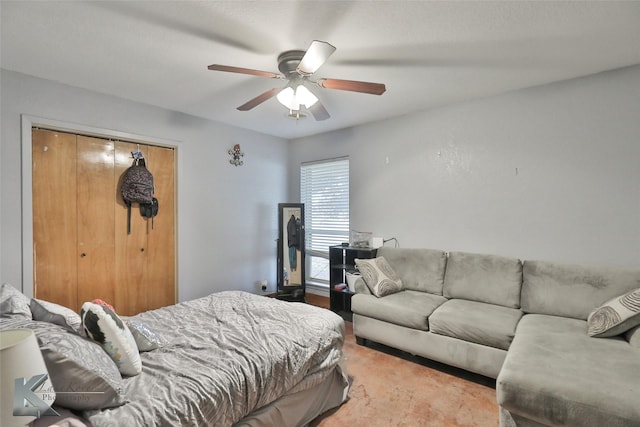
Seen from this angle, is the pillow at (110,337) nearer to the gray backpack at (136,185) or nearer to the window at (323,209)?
the gray backpack at (136,185)

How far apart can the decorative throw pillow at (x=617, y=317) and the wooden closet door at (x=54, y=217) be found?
4375 millimetres

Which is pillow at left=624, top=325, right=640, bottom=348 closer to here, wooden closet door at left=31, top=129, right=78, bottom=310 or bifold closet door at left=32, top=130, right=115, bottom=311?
bifold closet door at left=32, top=130, right=115, bottom=311

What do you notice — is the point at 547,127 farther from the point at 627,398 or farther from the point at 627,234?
the point at 627,398

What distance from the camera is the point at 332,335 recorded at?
211 centimetres

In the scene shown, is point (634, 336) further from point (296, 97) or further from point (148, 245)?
point (148, 245)

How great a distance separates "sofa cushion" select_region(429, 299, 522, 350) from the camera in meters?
2.34

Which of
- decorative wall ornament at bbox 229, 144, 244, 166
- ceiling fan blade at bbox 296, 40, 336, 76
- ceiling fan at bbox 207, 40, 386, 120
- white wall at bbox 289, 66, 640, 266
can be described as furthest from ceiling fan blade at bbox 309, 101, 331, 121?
decorative wall ornament at bbox 229, 144, 244, 166

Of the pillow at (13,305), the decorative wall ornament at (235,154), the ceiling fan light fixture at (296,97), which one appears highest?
the ceiling fan light fixture at (296,97)

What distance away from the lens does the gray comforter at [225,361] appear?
1.30 meters

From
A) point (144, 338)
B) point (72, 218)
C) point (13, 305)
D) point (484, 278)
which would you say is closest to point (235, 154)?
point (72, 218)

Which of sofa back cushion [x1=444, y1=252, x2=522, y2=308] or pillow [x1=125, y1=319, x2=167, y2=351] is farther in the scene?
sofa back cushion [x1=444, y1=252, x2=522, y2=308]

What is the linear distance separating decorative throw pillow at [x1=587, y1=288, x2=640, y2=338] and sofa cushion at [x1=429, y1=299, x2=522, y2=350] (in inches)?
19.7

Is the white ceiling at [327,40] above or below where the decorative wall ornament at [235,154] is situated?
above

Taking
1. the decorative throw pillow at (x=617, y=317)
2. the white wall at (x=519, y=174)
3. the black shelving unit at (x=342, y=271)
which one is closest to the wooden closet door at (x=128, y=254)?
the black shelving unit at (x=342, y=271)
